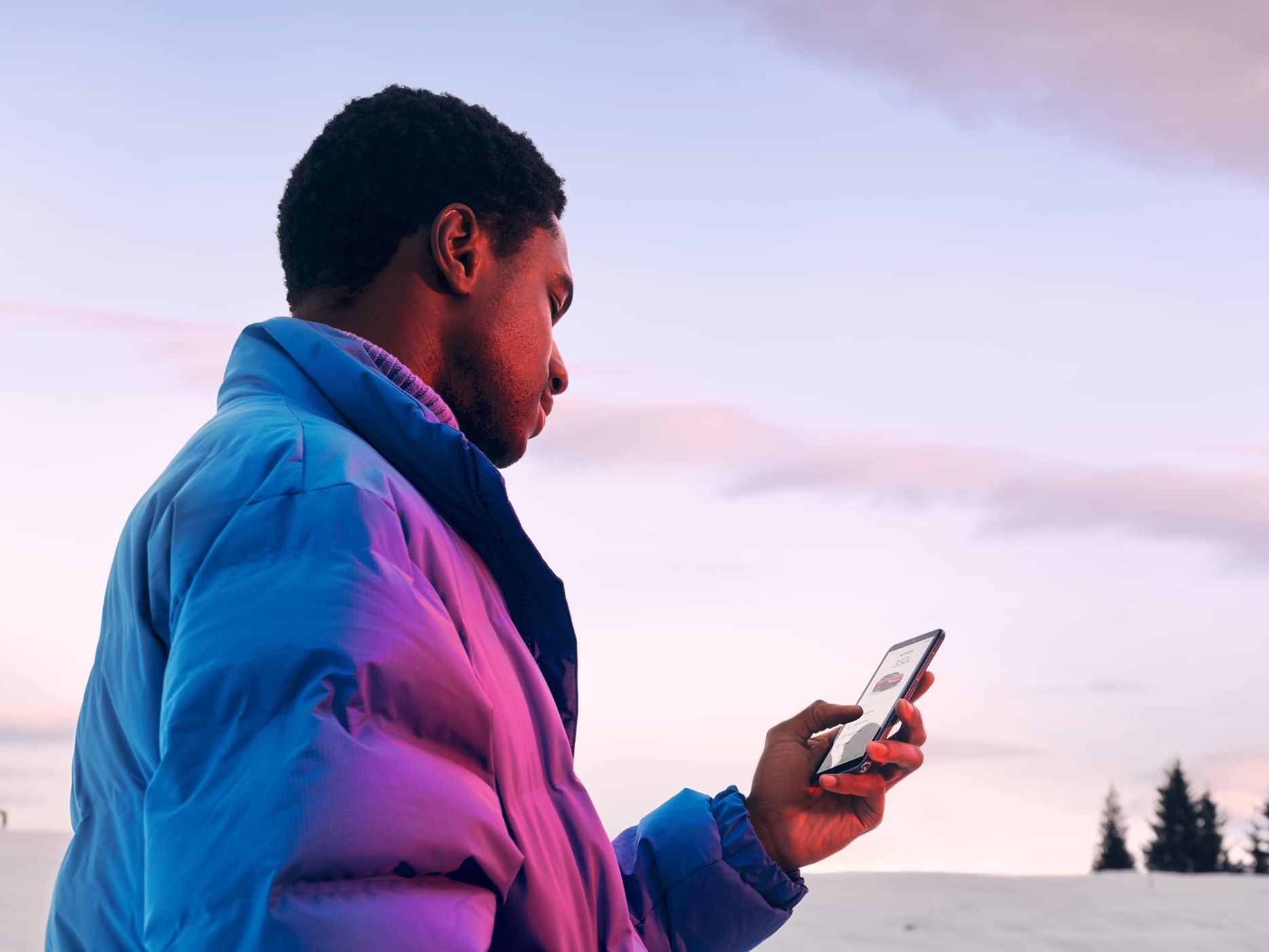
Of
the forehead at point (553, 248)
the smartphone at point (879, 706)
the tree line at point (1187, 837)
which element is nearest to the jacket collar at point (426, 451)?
the forehead at point (553, 248)

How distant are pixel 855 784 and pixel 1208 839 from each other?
55.9 m

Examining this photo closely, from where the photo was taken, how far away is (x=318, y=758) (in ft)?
4.49

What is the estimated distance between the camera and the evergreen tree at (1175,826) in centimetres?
5288

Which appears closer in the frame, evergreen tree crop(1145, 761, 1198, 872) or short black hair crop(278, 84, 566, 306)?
short black hair crop(278, 84, 566, 306)

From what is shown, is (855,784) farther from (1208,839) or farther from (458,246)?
(1208,839)

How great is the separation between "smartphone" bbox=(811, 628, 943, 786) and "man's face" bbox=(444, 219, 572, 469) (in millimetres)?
1069

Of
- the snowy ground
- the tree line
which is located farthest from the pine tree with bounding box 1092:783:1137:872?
the snowy ground

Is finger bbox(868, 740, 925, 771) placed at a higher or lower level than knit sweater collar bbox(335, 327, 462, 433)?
lower

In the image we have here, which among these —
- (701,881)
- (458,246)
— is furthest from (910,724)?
(458,246)

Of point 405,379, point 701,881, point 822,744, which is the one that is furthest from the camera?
point 822,744

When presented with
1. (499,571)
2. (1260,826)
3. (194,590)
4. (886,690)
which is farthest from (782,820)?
(1260,826)

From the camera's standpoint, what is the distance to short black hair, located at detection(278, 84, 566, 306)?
7.73 feet

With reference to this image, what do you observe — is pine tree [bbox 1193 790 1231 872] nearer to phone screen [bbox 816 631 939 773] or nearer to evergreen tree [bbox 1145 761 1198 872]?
evergreen tree [bbox 1145 761 1198 872]

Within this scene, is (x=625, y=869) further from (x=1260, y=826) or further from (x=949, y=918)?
(x=1260, y=826)
